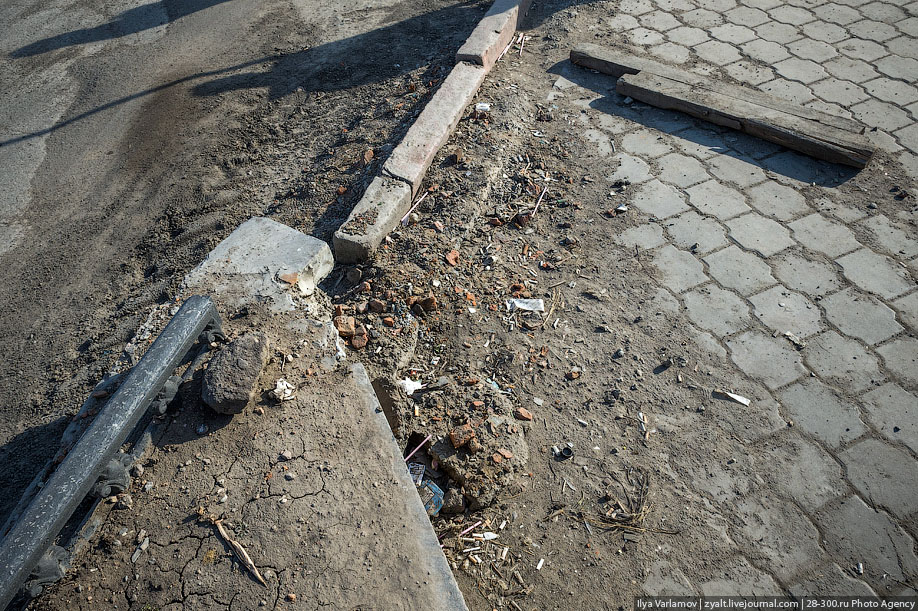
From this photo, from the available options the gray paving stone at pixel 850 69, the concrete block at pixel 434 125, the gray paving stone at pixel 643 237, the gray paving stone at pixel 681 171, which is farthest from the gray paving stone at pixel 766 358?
the gray paving stone at pixel 850 69

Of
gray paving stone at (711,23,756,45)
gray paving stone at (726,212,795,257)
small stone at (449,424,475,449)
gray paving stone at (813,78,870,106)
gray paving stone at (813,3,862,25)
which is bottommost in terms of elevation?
gray paving stone at (726,212,795,257)

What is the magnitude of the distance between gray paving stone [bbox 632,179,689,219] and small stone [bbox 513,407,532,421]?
1.85 meters

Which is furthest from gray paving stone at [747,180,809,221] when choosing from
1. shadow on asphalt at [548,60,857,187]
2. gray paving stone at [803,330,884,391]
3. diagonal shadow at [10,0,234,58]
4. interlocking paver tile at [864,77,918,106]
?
diagonal shadow at [10,0,234,58]

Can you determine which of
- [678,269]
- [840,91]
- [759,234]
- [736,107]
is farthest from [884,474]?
[840,91]

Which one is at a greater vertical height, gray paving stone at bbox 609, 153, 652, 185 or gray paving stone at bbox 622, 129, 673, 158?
gray paving stone at bbox 622, 129, 673, 158

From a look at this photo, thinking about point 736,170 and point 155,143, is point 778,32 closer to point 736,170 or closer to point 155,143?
point 736,170

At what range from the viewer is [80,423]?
9.20 feet

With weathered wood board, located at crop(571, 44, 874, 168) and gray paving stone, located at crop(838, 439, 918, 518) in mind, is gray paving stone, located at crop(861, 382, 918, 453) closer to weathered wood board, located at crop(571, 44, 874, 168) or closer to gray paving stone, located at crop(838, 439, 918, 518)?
gray paving stone, located at crop(838, 439, 918, 518)

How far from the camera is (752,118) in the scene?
4.53m

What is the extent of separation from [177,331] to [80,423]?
695 millimetres

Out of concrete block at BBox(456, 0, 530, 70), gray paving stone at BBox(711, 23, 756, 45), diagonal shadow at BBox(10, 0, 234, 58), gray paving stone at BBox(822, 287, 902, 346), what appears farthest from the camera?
diagonal shadow at BBox(10, 0, 234, 58)

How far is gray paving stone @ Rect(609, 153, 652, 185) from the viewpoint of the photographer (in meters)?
4.44

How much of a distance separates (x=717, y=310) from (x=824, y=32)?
3.70 m

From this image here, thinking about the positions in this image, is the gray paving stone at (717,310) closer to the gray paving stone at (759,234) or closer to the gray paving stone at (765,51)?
the gray paving stone at (759,234)
